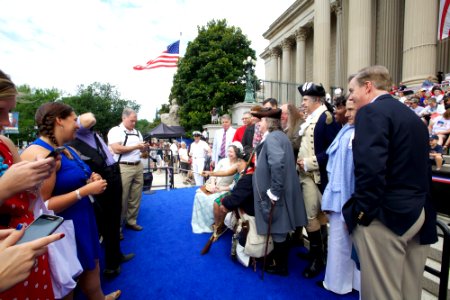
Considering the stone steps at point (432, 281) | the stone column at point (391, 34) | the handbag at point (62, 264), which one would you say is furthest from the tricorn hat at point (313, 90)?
the stone column at point (391, 34)

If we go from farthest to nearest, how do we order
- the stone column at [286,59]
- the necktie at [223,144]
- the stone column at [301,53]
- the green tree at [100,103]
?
the green tree at [100,103]
the stone column at [286,59]
the stone column at [301,53]
the necktie at [223,144]

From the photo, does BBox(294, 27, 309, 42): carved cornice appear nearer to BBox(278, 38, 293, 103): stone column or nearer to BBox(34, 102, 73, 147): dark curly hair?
BBox(278, 38, 293, 103): stone column

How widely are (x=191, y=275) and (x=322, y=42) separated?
16.6 meters

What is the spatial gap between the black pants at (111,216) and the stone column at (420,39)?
12184 millimetres

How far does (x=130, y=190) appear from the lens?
4777 millimetres

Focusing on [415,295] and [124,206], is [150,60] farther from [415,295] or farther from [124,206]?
[415,295]

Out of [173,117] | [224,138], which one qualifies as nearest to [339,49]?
[224,138]

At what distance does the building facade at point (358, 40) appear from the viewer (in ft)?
32.6

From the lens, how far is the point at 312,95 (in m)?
3.52

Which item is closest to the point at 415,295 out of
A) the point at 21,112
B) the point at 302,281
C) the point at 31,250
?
the point at 302,281

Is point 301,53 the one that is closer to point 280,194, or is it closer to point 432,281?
point 280,194

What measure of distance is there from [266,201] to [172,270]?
1689 millimetres

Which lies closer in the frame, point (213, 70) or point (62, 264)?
point (62, 264)

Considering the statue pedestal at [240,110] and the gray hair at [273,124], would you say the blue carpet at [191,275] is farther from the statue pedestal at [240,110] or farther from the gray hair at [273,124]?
the statue pedestal at [240,110]
